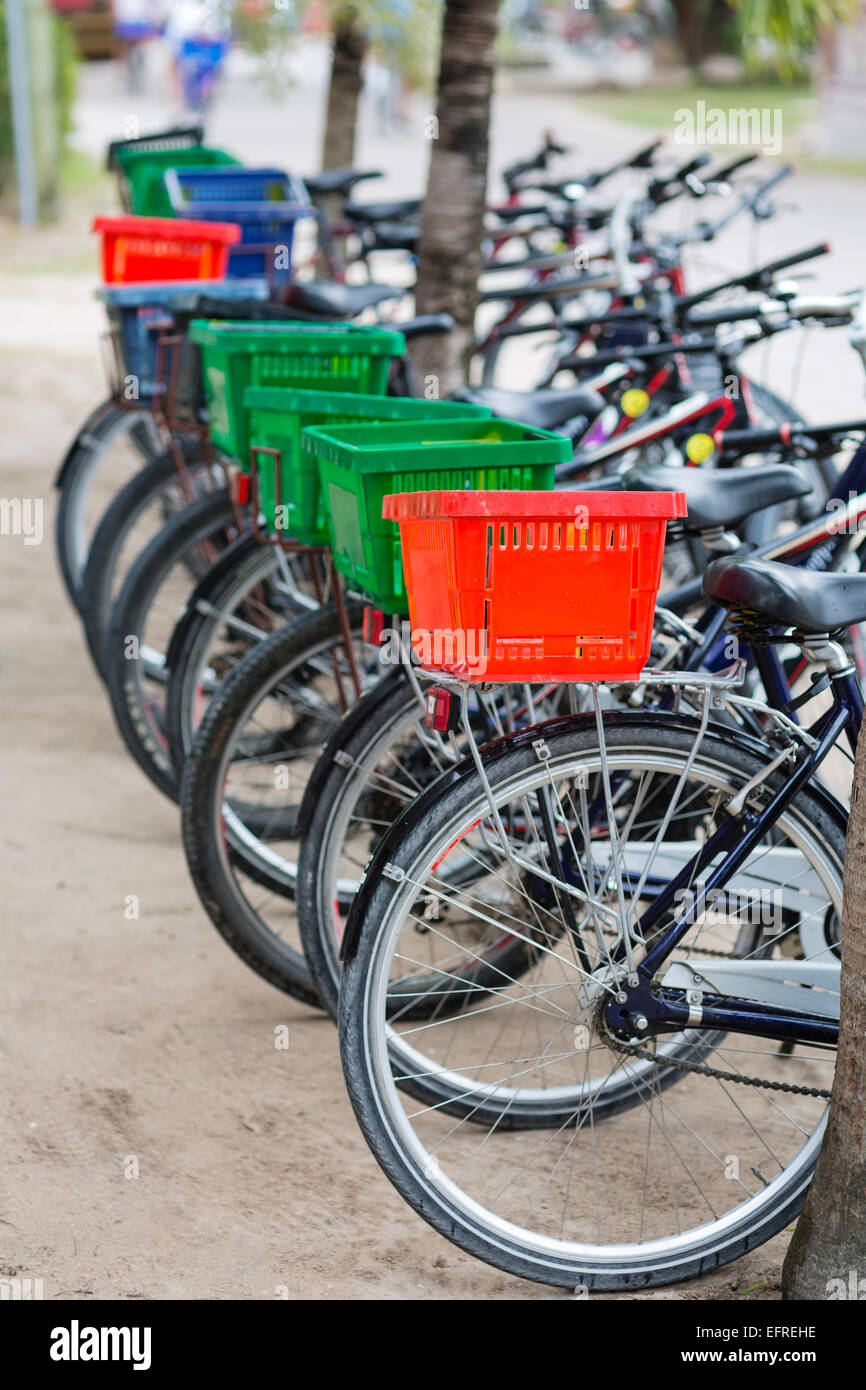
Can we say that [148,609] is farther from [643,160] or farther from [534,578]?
[643,160]

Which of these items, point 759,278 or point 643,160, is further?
point 643,160

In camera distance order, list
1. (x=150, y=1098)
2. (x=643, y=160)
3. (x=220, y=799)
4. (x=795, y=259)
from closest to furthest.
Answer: (x=150, y=1098) → (x=220, y=799) → (x=795, y=259) → (x=643, y=160)

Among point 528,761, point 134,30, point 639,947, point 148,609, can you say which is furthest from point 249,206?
point 134,30

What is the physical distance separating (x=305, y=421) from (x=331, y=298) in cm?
141

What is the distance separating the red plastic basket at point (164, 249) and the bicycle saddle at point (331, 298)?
0.29 metres

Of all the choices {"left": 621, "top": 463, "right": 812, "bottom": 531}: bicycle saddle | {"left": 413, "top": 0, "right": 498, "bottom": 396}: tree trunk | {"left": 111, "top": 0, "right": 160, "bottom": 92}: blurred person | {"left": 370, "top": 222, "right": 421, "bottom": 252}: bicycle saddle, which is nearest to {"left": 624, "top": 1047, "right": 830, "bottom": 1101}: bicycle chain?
{"left": 621, "top": 463, "right": 812, "bottom": 531}: bicycle saddle

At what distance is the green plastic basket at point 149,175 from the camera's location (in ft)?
18.2

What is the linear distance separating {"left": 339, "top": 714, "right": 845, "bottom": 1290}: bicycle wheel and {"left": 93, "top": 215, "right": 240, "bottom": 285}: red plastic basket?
78.1 inches

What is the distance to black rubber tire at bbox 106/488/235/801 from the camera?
12.8 feet

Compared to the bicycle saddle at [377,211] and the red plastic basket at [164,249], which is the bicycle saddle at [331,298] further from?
the bicycle saddle at [377,211]

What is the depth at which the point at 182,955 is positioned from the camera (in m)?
3.59

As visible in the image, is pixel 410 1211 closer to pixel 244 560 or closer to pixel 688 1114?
pixel 688 1114

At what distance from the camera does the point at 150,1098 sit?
9.89ft
